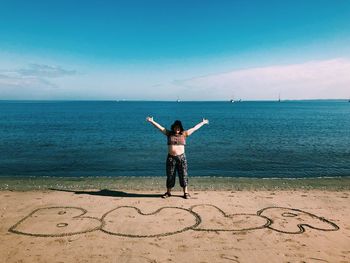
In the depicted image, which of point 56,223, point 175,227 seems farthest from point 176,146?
point 56,223

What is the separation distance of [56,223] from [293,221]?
687cm

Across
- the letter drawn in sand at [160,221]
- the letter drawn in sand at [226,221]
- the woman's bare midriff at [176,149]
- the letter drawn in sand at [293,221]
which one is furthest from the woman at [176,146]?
the letter drawn in sand at [293,221]

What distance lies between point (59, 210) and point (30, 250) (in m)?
2.93

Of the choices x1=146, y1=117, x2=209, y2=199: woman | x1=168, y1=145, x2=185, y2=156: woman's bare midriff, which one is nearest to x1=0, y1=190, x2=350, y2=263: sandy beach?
x1=146, y1=117, x2=209, y2=199: woman

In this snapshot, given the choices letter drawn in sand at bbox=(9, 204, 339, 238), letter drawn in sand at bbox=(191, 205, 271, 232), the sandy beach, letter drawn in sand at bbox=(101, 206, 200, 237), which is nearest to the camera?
the sandy beach

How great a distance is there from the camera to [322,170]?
24.9m

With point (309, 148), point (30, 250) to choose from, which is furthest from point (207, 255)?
point (309, 148)

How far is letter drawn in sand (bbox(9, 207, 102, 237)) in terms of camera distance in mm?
8305

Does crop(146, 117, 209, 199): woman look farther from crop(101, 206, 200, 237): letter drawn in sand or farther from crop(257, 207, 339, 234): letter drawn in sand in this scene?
crop(257, 207, 339, 234): letter drawn in sand

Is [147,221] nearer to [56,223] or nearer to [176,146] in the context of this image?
[56,223]

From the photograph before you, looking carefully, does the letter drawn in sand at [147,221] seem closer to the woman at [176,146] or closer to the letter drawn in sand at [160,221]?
the letter drawn in sand at [160,221]

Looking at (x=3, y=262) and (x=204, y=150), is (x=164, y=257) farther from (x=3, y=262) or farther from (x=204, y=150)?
(x=204, y=150)

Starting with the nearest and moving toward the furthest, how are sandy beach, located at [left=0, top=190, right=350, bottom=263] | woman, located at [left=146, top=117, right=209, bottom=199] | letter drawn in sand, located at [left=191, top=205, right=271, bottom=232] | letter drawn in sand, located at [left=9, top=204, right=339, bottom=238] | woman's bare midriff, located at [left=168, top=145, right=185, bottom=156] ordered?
1. sandy beach, located at [left=0, top=190, right=350, bottom=263]
2. letter drawn in sand, located at [left=9, top=204, right=339, bottom=238]
3. letter drawn in sand, located at [left=191, top=205, right=271, bottom=232]
4. woman, located at [left=146, top=117, right=209, bottom=199]
5. woman's bare midriff, located at [left=168, top=145, right=185, bottom=156]

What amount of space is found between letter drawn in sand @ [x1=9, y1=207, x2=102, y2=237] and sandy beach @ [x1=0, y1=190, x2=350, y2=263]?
0.02 m
